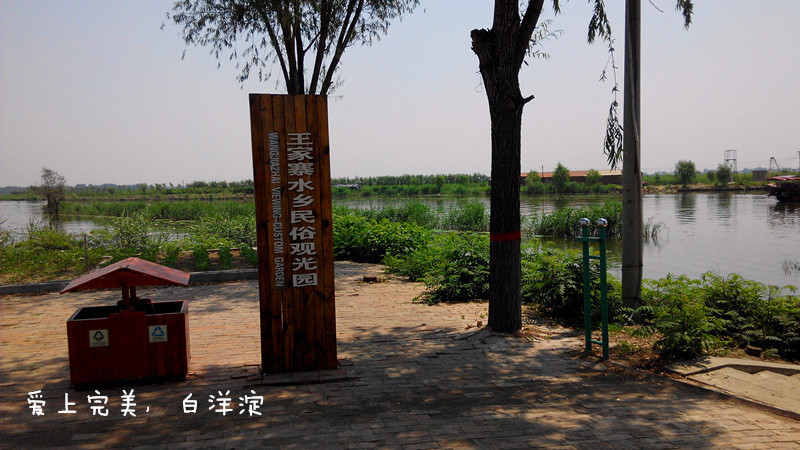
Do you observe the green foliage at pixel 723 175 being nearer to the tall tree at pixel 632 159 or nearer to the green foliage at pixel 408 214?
the green foliage at pixel 408 214

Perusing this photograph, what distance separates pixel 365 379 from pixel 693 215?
107ft

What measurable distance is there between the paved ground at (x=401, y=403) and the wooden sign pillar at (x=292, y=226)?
1.35 feet

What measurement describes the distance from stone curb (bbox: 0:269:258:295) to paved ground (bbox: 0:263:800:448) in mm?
3462

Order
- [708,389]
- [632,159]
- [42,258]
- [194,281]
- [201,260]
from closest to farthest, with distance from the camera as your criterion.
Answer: [708,389] < [632,159] < [194,281] < [201,260] < [42,258]

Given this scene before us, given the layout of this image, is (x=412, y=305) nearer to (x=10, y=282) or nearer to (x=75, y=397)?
(x=75, y=397)

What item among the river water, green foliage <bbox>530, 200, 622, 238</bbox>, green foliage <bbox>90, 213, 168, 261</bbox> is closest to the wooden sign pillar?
green foliage <bbox>90, 213, 168, 261</bbox>

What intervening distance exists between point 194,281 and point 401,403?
754 cm

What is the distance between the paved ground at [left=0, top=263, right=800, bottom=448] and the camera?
361 cm

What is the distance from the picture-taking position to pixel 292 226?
483 cm

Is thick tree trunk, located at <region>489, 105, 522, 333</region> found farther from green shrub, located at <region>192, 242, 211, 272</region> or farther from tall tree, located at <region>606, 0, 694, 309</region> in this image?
→ green shrub, located at <region>192, 242, 211, 272</region>

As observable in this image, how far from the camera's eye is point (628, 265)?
7.23 meters

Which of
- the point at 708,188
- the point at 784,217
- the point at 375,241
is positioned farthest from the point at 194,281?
the point at 708,188

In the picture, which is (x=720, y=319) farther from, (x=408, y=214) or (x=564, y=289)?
(x=408, y=214)

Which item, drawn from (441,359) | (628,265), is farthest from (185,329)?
(628,265)
